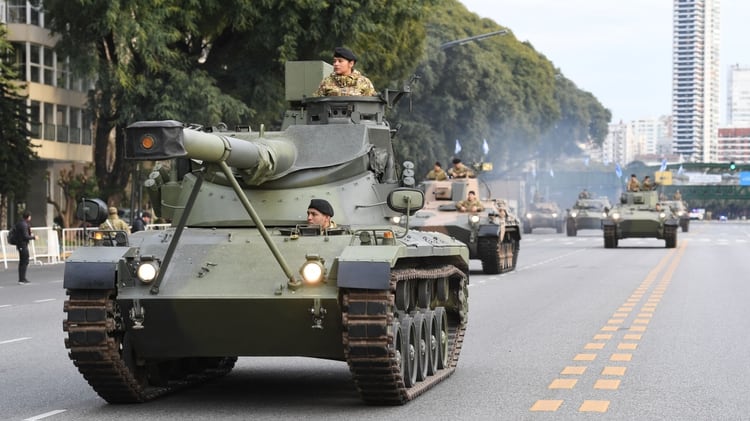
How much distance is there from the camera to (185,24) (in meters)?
38.2

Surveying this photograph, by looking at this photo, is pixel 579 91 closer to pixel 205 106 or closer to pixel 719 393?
pixel 205 106

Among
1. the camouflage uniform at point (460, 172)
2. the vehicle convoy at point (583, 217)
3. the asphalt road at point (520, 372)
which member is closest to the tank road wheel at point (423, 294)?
the asphalt road at point (520, 372)

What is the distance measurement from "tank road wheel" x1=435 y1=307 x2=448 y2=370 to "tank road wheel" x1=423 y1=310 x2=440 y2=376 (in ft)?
0.10

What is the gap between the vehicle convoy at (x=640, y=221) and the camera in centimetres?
4819

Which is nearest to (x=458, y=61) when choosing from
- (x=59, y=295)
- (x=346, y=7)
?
(x=346, y=7)

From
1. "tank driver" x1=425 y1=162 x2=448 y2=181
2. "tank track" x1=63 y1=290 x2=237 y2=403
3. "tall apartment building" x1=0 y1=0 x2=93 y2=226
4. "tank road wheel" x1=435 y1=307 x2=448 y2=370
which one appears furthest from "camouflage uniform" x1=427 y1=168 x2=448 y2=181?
"tank track" x1=63 y1=290 x2=237 y2=403

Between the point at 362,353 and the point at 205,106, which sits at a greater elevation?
the point at 205,106

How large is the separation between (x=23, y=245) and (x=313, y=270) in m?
21.1

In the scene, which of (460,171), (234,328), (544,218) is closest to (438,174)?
(460,171)

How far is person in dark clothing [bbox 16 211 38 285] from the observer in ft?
99.9

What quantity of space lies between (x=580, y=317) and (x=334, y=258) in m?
9.89

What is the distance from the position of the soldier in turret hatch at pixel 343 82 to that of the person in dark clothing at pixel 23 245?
56.2ft

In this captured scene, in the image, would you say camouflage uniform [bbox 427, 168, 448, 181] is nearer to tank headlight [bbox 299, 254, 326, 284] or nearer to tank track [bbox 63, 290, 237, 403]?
tank track [bbox 63, 290, 237, 403]

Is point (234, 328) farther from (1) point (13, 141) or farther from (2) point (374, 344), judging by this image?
(1) point (13, 141)
